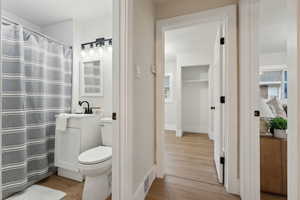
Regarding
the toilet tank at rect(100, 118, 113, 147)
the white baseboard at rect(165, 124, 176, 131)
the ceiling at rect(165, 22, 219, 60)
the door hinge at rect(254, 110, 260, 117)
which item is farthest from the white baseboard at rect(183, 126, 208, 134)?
the toilet tank at rect(100, 118, 113, 147)

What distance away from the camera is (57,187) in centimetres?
175

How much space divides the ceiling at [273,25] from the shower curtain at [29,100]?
328 centimetres

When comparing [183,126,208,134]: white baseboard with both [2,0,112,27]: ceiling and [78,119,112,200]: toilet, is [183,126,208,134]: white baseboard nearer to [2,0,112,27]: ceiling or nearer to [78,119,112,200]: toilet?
[78,119,112,200]: toilet

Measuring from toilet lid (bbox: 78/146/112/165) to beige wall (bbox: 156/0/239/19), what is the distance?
6.22ft

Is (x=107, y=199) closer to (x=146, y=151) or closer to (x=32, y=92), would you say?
(x=146, y=151)

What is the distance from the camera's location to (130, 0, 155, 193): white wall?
132 cm

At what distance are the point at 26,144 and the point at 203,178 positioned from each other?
227 centimetres

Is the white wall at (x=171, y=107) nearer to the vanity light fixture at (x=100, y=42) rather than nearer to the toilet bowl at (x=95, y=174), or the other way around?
the vanity light fixture at (x=100, y=42)

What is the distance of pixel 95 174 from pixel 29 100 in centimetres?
132

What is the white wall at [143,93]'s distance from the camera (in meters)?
1.32

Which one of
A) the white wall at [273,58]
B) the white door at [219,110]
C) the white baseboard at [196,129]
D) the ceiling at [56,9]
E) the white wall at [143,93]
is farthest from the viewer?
the white baseboard at [196,129]

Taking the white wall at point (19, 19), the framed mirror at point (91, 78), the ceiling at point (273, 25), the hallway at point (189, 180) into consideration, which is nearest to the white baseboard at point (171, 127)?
the hallway at point (189, 180)

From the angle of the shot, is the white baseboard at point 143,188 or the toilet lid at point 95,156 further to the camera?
the toilet lid at point 95,156

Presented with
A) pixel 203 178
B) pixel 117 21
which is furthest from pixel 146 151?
pixel 117 21
